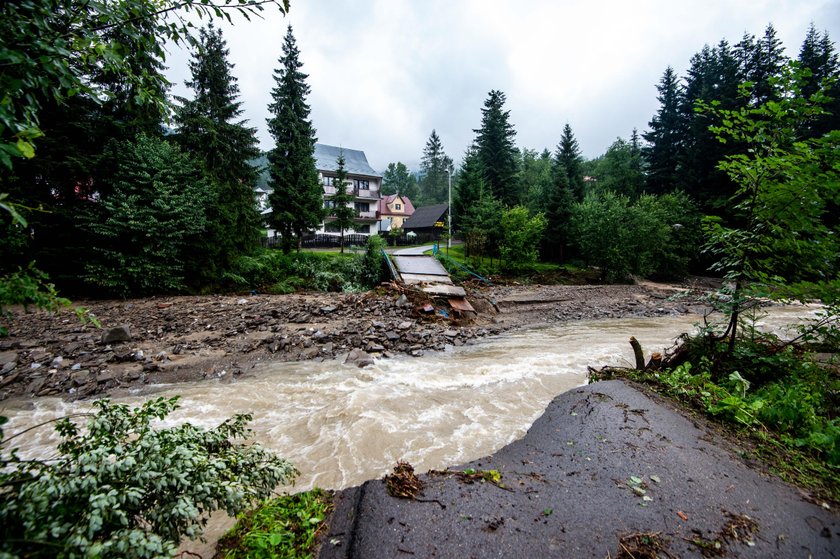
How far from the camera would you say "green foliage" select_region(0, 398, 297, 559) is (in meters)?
1.34

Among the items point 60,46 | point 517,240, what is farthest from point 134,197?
point 517,240

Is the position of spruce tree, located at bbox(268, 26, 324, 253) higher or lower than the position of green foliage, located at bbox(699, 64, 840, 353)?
higher

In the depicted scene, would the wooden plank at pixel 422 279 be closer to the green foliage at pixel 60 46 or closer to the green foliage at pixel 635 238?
the green foliage at pixel 60 46

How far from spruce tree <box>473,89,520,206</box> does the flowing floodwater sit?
25611 mm

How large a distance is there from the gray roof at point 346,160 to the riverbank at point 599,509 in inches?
1604

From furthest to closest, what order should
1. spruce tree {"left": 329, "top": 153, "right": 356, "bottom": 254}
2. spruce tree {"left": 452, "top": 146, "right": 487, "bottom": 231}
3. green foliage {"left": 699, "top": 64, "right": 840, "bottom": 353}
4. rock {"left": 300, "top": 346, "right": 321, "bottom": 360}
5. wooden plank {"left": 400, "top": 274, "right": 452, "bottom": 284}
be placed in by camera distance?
spruce tree {"left": 452, "top": 146, "right": 487, "bottom": 231} < spruce tree {"left": 329, "top": 153, "right": 356, "bottom": 254} < wooden plank {"left": 400, "top": 274, "right": 452, "bottom": 284} < rock {"left": 300, "top": 346, "right": 321, "bottom": 360} < green foliage {"left": 699, "top": 64, "right": 840, "bottom": 353}

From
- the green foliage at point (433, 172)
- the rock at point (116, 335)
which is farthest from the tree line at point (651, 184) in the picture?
the green foliage at point (433, 172)

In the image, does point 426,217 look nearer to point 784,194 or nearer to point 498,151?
point 498,151

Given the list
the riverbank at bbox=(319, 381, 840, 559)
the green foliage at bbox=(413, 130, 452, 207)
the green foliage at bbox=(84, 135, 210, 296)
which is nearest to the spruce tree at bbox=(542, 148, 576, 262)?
the green foliage at bbox=(84, 135, 210, 296)

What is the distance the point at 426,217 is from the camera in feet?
152

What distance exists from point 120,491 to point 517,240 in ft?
80.0

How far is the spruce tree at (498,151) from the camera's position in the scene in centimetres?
3284

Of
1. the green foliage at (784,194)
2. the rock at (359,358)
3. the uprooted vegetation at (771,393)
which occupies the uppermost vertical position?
the green foliage at (784,194)

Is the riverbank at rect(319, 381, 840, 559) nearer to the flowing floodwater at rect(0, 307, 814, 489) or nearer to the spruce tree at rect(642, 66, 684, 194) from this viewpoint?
the flowing floodwater at rect(0, 307, 814, 489)
